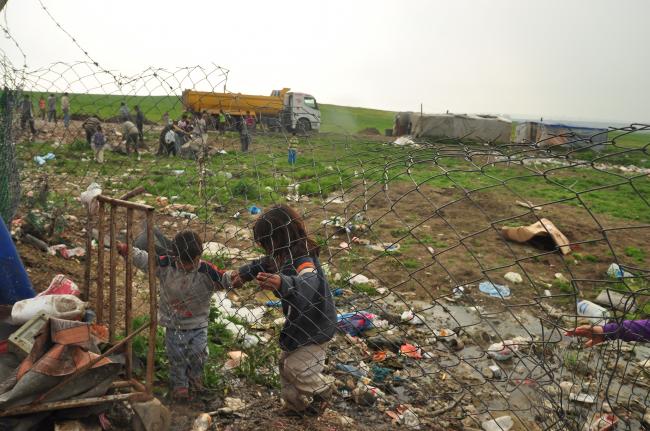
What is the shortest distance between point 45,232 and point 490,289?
4504 mm

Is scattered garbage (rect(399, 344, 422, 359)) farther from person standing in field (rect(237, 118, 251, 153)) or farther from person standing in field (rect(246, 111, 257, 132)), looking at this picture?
person standing in field (rect(246, 111, 257, 132))

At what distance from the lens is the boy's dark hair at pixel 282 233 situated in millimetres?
2221

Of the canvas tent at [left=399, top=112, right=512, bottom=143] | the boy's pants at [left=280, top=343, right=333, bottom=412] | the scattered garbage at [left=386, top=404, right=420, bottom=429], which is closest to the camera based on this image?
the boy's pants at [left=280, top=343, right=333, bottom=412]

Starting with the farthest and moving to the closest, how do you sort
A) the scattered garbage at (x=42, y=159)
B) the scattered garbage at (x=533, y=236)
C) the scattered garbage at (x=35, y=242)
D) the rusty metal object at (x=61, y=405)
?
the scattered garbage at (x=42, y=159)
the scattered garbage at (x=533, y=236)
the scattered garbage at (x=35, y=242)
the rusty metal object at (x=61, y=405)

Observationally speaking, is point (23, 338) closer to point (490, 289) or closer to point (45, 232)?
point (45, 232)

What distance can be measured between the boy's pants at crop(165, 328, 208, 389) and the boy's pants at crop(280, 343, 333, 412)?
49cm

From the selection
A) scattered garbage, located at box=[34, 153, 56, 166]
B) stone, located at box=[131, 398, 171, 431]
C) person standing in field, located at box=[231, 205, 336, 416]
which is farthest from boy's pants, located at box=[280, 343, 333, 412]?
scattered garbage, located at box=[34, 153, 56, 166]

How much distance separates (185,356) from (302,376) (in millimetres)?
668

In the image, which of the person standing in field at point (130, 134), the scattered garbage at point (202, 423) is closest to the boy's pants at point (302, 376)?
the scattered garbage at point (202, 423)

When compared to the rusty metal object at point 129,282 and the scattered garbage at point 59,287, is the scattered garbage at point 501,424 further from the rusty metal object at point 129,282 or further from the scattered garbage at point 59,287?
the scattered garbage at point 59,287

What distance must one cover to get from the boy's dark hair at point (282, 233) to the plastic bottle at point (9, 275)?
1.33 meters

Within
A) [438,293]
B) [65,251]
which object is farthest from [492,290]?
[65,251]

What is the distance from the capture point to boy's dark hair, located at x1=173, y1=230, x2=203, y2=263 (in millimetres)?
2496

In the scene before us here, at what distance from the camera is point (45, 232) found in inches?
189
